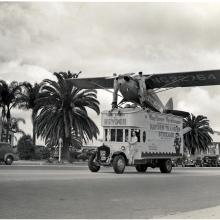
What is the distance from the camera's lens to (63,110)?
4553 centimetres

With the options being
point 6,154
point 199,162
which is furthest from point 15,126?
point 6,154

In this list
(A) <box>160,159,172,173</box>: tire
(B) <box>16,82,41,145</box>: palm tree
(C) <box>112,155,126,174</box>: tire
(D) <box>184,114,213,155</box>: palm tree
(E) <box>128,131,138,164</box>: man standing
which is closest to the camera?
(C) <box>112,155,126,174</box>: tire

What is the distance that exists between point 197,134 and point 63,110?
106 ft

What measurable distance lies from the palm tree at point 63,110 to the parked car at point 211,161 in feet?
45.4

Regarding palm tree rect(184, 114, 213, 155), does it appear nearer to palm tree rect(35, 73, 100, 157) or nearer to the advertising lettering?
palm tree rect(35, 73, 100, 157)

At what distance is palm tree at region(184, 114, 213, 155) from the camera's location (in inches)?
2849

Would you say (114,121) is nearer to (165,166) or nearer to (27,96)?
(165,166)

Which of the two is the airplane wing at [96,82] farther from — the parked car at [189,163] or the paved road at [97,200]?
the paved road at [97,200]

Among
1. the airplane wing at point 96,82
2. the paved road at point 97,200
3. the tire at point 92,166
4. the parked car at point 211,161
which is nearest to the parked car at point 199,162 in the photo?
the parked car at point 211,161

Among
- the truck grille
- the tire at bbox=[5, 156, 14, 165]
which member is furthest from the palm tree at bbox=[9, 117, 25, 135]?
the truck grille

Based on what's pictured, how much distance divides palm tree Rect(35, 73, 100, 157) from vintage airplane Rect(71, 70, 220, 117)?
9003 mm

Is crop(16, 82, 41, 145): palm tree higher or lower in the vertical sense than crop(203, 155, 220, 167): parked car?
higher

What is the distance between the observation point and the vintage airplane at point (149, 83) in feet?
84.9

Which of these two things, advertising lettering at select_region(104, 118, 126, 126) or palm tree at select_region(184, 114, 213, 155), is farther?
palm tree at select_region(184, 114, 213, 155)
